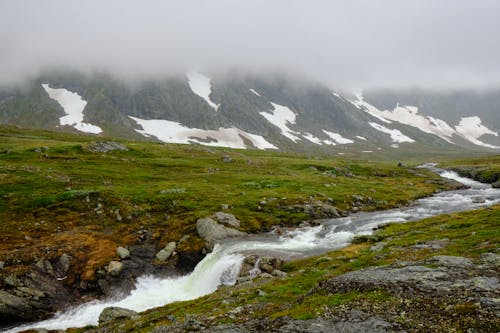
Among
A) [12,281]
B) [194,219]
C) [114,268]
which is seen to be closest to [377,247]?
[194,219]

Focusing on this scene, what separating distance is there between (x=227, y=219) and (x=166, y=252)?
37.6ft

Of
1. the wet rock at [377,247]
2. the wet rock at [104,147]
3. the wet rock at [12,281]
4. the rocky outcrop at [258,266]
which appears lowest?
the wet rock at [12,281]

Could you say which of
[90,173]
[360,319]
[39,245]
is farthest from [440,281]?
[90,173]

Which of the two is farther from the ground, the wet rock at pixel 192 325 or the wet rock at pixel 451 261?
the wet rock at pixel 451 261

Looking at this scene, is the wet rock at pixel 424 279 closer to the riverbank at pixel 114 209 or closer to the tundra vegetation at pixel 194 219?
the tundra vegetation at pixel 194 219

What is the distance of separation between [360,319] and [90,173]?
7253 cm

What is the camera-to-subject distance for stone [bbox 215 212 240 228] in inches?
2047

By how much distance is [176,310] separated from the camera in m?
26.5

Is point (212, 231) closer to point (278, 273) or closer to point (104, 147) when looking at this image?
point (278, 273)

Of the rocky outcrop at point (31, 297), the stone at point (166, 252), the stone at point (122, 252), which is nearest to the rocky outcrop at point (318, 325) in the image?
the rocky outcrop at point (31, 297)

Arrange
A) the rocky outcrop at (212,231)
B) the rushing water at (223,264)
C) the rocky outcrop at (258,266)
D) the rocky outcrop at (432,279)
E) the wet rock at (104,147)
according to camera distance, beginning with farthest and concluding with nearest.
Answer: the wet rock at (104,147)
the rocky outcrop at (212,231)
the rocky outcrop at (258,266)
the rushing water at (223,264)
the rocky outcrop at (432,279)

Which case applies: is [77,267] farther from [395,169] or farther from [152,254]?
[395,169]

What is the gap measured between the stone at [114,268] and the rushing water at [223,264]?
2.54 metres

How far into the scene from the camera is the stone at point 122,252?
4291cm
